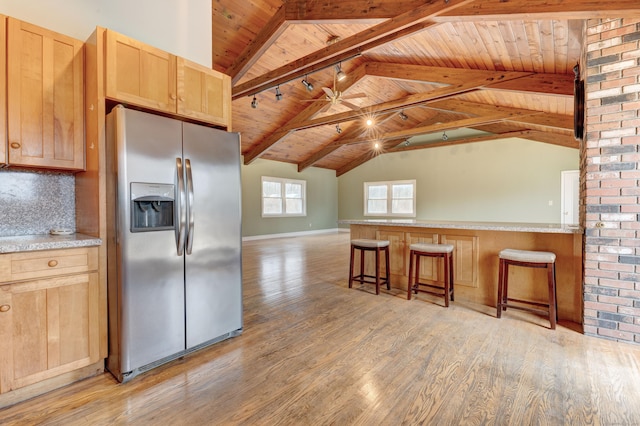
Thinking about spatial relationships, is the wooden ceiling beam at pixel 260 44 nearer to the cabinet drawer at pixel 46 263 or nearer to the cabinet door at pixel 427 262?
the cabinet door at pixel 427 262

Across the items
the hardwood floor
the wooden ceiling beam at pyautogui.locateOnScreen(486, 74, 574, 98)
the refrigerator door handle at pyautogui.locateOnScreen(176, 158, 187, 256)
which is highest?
the wooden ceiling beam at pyautogui.locateOnScreen(486, 74, 574, 98)

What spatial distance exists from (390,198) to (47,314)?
1055 cm

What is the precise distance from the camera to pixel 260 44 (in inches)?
173

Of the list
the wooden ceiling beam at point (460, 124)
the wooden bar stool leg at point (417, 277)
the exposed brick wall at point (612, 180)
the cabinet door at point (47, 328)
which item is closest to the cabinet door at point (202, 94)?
the cabinet door at point (47, 328)

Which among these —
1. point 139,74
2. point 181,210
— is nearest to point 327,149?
point 139,74

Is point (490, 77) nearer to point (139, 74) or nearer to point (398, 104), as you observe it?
point (398, 104)

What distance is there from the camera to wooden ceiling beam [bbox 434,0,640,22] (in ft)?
7.38

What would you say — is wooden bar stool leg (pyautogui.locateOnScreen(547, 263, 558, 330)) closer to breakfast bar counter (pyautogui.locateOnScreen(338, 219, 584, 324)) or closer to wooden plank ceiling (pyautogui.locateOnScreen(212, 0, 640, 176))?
breakfast bar counter (pyautogui.locateOnScreen(338, 219, 584, 324))

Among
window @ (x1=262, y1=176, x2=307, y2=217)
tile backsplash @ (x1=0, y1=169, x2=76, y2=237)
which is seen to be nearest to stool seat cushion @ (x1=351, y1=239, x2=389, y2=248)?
tile backsplash @ (x1=0, y1=169, x2=76, y2=237)

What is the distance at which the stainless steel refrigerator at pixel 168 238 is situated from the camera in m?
1.89

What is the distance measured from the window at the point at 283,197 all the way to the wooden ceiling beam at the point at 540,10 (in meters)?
7.54

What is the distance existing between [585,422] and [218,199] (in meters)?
2.59

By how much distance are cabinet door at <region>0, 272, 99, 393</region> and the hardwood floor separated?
17cm

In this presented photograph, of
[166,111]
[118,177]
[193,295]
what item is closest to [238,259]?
[193,295]
